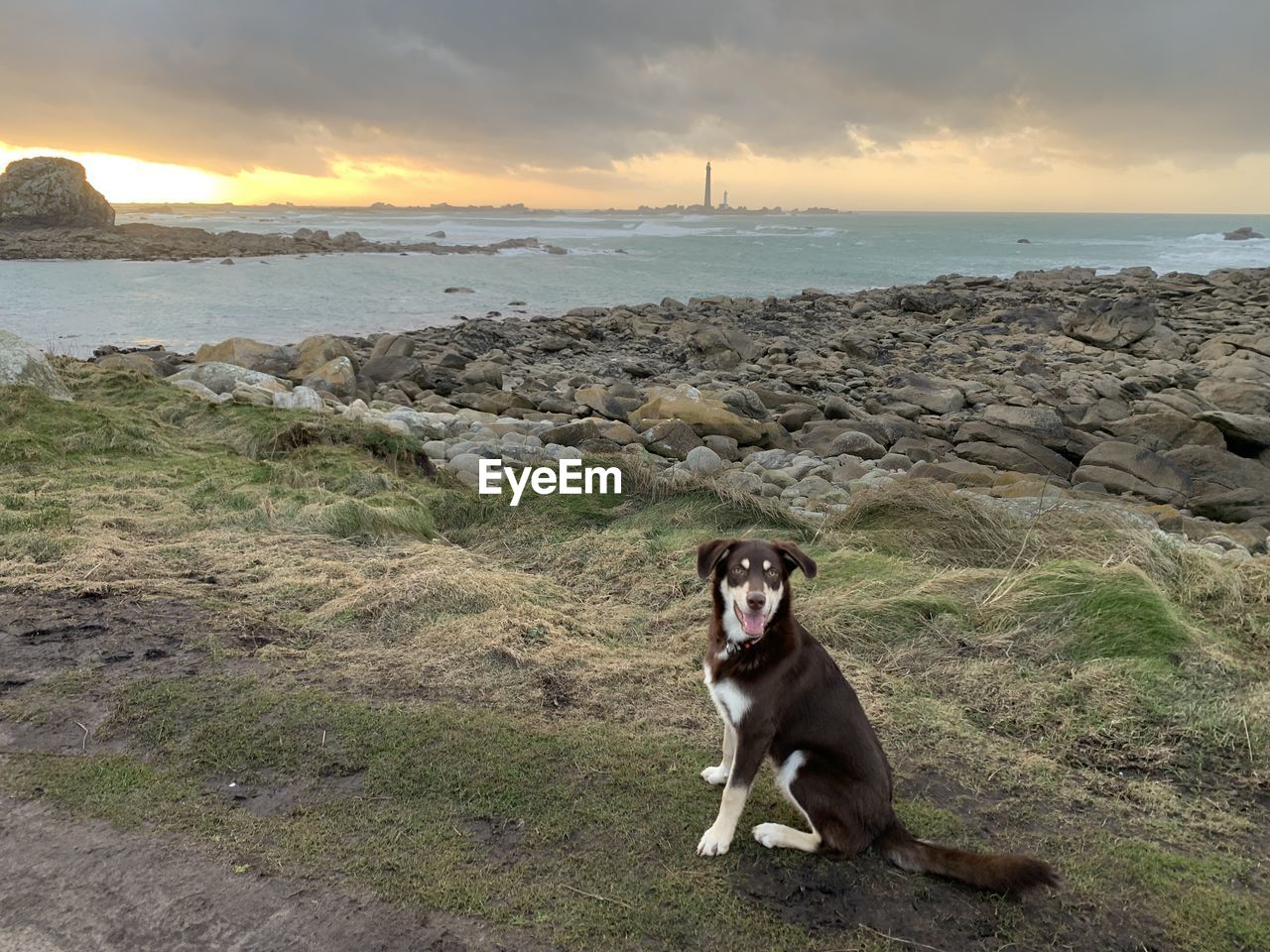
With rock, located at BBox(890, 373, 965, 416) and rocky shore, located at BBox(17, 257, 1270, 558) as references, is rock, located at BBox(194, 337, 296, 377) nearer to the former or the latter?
rocky shore, located at BBox(17, 257, 1270, 558)

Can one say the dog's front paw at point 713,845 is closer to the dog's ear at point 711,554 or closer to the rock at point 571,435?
the dog's ear at point 711,554

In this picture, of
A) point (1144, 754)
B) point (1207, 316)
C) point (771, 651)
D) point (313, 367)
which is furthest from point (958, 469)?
point (1207, 316)

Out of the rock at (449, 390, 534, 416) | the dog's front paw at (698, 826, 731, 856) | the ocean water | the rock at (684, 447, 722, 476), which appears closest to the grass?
the dog's front paw at (698, 826, 731, 856)

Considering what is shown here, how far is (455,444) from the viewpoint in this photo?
10.6 meters

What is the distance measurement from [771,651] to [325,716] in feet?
7.17

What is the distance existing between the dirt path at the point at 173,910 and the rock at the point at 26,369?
851cm

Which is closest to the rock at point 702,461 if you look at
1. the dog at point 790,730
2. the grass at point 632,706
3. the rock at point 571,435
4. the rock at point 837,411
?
the rock at point 571,435

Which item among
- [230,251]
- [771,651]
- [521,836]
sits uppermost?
[230,251]

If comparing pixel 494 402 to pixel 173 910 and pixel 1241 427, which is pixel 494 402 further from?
pixel 173 910

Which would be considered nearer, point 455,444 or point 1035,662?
point 1035,662

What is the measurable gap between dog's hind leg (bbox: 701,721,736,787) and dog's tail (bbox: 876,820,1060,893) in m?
0.64

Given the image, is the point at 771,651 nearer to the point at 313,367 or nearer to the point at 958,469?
the point at 958,469

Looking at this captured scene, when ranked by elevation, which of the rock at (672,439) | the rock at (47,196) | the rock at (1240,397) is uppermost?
the rock at (47,196)

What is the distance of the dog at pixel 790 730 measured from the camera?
10.1ft
